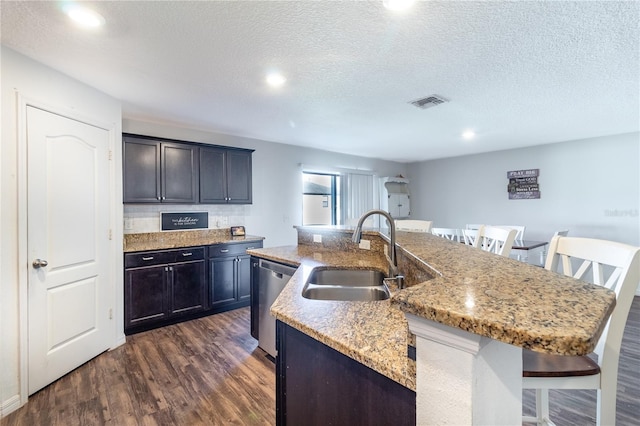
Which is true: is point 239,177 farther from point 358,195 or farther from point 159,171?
point 358,195

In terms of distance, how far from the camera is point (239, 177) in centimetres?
413

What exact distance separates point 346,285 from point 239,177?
8.81 ft

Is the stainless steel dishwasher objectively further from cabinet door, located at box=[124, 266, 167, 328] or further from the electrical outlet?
the electrical outlet

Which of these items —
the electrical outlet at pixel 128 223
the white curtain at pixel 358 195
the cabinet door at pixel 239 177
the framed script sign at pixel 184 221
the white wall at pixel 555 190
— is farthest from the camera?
the white curtain at pixel 358 195

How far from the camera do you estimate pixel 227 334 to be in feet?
10.1

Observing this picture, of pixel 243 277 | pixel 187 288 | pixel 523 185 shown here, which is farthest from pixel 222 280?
pixel 523 185

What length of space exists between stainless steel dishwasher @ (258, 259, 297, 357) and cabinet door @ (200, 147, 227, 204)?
1.67 meters

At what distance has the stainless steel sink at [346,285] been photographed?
1.79m

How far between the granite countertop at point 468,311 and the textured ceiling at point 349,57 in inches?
56.3

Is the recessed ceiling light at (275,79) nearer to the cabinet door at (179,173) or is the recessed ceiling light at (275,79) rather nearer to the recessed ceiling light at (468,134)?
the cabinet door at (179,173)

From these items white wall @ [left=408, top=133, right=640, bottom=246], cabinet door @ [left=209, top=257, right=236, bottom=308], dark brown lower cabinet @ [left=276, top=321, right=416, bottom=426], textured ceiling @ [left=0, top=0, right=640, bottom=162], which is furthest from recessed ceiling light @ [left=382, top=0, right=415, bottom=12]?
A: white wall @ [left=408, top=133, right=640, bottom=246]

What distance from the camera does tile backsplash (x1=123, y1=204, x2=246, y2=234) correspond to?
3500 mm

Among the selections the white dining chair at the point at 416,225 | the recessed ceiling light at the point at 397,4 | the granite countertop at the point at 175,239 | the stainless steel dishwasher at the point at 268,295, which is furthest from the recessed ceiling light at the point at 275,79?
the granite countertop at the point at 175,239

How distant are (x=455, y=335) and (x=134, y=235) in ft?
12.6
